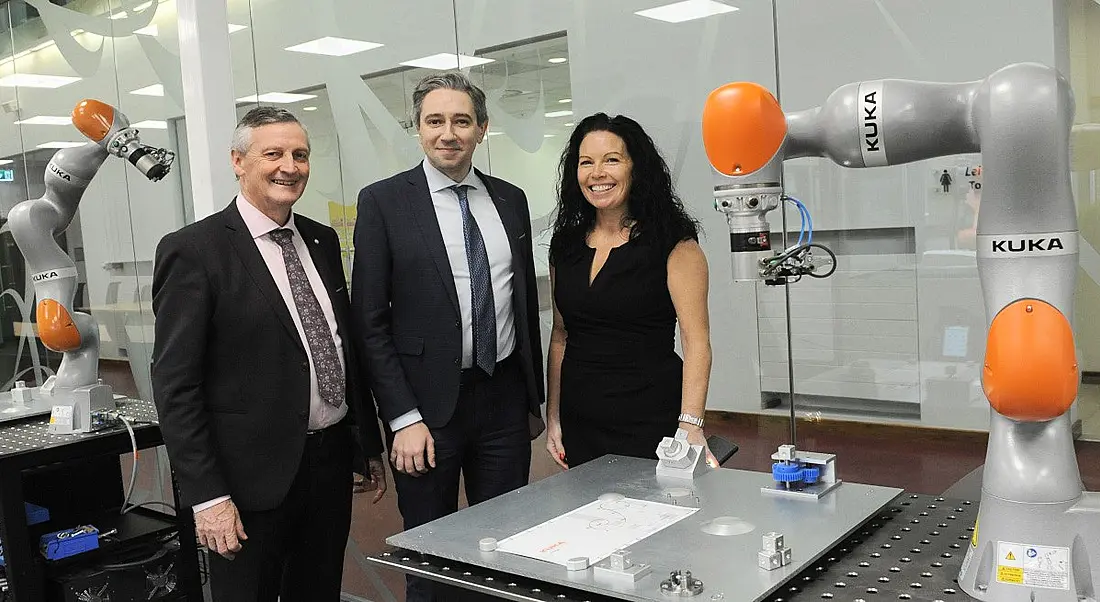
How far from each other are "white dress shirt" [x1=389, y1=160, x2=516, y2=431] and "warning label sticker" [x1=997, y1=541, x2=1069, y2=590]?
1.40 metres

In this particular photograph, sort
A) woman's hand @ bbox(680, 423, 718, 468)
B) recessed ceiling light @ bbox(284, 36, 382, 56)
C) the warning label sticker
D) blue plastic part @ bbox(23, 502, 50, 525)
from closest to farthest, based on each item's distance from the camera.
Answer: the warning label sticker → woman's hand @ bbox(680, 423, 718, 468) → blue plastic part @ bbox(23, 502, 50, 525) → recessed ceiling light @ bbox(284, 36, 382, 56)

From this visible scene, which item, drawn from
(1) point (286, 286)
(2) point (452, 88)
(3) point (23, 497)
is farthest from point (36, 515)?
(2) point (452, 88)

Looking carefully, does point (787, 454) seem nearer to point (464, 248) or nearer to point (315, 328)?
point (464, 248)

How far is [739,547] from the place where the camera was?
1.38m

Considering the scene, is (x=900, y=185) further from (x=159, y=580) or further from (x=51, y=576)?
(x=51, y=576)

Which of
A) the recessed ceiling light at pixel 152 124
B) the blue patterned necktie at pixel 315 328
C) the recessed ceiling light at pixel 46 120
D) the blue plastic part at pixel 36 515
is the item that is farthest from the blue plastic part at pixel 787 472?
the recessed ceiling light at pixel 46 120

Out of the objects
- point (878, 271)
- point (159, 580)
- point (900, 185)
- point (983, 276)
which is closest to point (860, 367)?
point (878, 271)

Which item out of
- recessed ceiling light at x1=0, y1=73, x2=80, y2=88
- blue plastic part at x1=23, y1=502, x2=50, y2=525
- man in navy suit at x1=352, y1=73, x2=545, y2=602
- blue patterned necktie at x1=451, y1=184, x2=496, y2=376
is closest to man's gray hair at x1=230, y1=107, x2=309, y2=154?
man in navy suit at x1=352, y1=73, x2=545, y2=602

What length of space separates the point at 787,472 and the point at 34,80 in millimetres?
5122

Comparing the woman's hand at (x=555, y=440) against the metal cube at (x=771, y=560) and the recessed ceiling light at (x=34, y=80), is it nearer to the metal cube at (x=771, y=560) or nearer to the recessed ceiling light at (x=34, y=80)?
the metal cube at (x=771, y=560)

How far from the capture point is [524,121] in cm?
316

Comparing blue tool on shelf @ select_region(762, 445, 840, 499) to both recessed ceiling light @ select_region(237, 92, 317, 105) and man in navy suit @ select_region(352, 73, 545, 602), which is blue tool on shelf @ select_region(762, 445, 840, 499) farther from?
recessed ceiling light @ select_region(237, 92, 317, 105)

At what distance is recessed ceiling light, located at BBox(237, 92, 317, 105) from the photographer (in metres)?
3.82

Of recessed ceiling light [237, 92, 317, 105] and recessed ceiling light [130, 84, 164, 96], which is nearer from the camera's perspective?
recessed ceiling light [237, 92, 317, 105]
